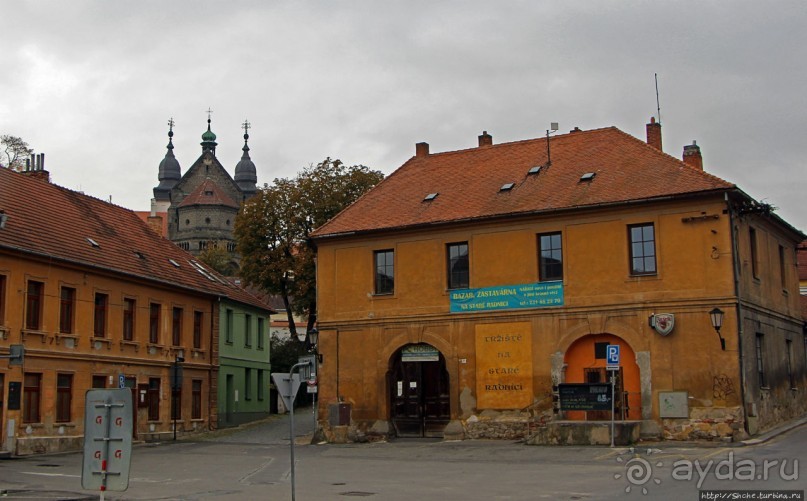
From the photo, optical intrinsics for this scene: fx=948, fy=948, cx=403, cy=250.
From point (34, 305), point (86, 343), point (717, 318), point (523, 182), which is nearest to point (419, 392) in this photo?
point (523, 182)

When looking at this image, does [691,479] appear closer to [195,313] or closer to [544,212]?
[544,212]

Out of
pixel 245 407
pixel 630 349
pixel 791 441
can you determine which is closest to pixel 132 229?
pixel 245 407

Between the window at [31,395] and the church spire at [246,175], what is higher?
the church spire at [246,175]

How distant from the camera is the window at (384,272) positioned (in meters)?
33.5

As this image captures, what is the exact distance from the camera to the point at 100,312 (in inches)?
1404

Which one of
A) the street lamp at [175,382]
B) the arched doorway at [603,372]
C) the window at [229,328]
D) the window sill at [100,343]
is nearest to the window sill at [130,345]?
the window sill at [100,343]

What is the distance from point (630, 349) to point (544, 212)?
510 centimetres

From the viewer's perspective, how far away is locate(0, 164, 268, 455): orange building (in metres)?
31.1

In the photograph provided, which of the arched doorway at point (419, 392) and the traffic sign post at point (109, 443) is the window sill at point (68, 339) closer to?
the arched doorway at point (419, 392)

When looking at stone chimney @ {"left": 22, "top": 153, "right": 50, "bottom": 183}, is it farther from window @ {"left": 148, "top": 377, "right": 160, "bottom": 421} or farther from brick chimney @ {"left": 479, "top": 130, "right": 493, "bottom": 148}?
brick chimney @ {"left": 479, "top": 130, "right": 493, "bottom": 148}

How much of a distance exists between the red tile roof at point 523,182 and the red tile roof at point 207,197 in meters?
91.2

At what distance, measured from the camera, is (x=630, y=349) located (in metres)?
29.2

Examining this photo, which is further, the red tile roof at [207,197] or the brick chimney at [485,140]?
the red tile roof at [207,197]

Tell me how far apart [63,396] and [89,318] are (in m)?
3.01
